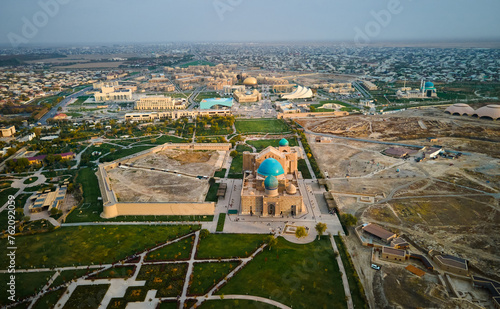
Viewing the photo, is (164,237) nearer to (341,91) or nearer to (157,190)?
(157,190)

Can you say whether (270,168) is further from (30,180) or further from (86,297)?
(30,180)

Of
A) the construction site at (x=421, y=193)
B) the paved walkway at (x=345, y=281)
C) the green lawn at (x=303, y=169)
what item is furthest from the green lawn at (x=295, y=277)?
the green lawn at (x=303, y=169)

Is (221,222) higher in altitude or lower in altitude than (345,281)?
higher

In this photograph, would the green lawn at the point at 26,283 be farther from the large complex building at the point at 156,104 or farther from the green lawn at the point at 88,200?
the large complex building at the point at 156,104

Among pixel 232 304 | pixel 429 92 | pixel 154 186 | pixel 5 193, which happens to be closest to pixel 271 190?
pixel 232 304

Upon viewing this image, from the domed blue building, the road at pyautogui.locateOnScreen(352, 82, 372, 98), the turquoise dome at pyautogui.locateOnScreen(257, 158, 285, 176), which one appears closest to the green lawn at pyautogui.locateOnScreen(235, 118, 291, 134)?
the turquoise dome at pyautogui.locateOnScreen(257, 158, 285, 176)

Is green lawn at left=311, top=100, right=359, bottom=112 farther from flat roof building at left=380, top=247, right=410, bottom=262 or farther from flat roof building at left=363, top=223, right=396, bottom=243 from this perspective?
flat roof building at left=380, top=247, right=410, bottom=262
